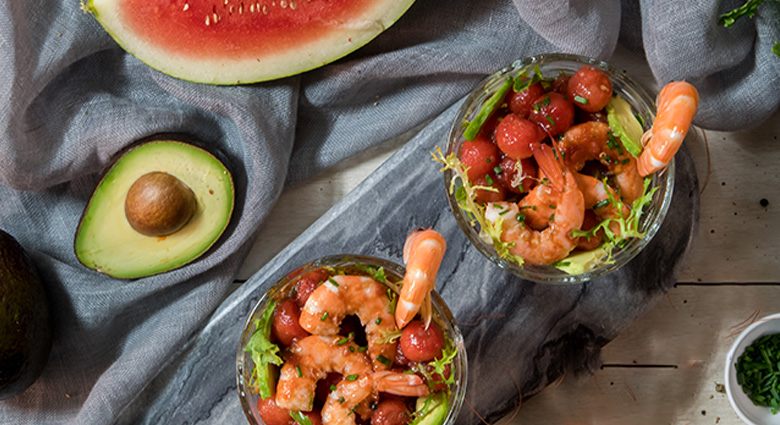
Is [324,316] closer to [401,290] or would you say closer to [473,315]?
[401,290]

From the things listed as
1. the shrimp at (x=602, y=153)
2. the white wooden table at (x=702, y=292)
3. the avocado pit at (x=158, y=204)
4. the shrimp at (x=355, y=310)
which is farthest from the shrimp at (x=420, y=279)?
the avocado pit at (x=158, y=204)

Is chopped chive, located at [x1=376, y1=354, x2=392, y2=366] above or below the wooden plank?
above

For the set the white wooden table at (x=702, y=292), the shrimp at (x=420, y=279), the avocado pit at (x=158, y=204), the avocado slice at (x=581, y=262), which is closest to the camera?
the shrimp at (x=420, y=279)

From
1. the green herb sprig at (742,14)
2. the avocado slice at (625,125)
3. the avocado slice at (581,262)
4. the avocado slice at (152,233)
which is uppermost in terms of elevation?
the green herb sprig at (742,14)

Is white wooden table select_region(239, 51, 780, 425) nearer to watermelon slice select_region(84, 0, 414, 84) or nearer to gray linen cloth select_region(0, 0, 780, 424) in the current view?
gray linen cloth select_region(0, 0, 780, 424)

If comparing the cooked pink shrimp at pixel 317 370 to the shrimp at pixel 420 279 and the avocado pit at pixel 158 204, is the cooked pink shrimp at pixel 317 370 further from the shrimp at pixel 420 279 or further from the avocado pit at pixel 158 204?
the avocado pit at pixel 158 204

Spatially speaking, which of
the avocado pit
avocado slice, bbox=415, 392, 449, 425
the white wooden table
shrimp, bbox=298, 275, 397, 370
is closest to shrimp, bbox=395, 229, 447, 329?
shrimp, bbox=298, 275, 397, 370

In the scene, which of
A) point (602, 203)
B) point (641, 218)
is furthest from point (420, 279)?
point (641, 218)
